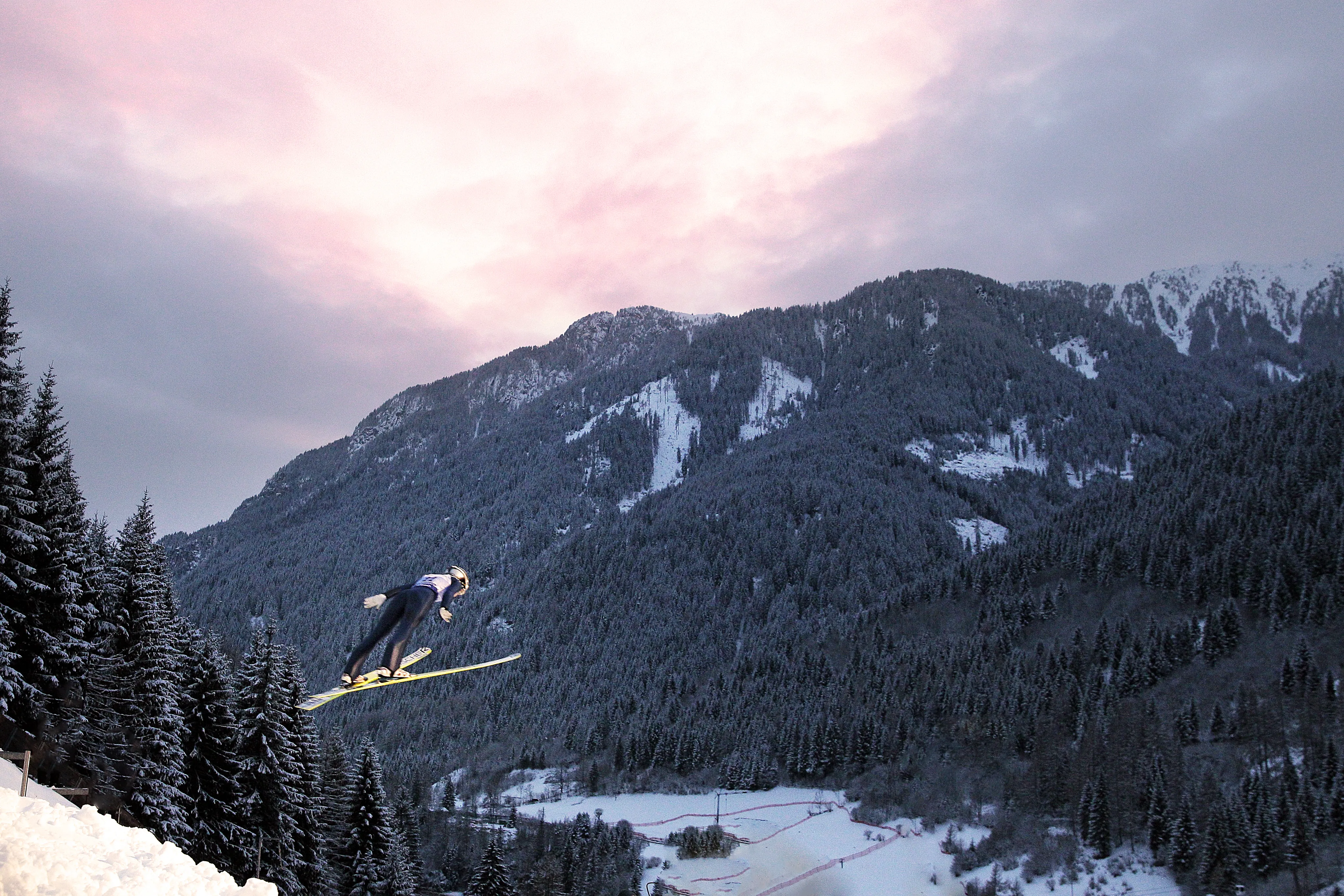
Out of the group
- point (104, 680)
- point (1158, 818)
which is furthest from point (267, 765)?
point (1158, 818)

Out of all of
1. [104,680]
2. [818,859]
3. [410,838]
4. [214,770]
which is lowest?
[818,859]

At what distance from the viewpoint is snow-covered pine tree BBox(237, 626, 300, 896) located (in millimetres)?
34531

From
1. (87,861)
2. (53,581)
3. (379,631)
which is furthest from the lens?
(53,581)

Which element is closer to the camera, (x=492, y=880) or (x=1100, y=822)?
(x=492, y=880)

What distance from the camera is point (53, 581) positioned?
89.7 ft

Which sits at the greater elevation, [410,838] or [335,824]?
[335,824]

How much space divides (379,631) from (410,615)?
1.26 meters

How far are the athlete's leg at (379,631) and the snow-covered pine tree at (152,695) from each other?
47.5 feet

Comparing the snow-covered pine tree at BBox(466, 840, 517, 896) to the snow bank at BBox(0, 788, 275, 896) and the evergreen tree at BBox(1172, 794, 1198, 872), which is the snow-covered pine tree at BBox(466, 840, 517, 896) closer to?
the evergreen tree at BBox(1172, 794, 1198, 872)

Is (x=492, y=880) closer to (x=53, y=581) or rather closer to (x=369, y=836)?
(x=369, y=836)

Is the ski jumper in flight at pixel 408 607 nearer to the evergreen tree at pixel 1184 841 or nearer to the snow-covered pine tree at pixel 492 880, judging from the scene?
the snow-covered pine tree at pixel 492 880

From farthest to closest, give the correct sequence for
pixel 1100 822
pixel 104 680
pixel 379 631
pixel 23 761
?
1. pixel 1100 822
2. pixel 104 680
3. pixel 379 631
4. pixel 23 761

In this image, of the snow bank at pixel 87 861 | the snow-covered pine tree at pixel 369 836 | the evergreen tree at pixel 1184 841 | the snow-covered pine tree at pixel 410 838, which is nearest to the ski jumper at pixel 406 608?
the snow bank at pixel 87 861

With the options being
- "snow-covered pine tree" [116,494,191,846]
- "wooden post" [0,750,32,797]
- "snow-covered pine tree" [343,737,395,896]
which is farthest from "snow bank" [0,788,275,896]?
A: "snow-covered pine tree" [343,737,395,896]
